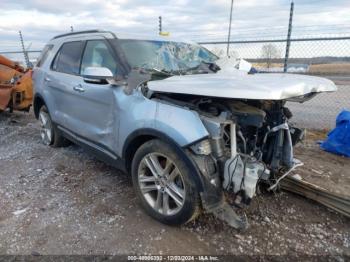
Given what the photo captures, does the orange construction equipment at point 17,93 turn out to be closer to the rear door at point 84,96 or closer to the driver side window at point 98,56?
the rear door at point 84,96

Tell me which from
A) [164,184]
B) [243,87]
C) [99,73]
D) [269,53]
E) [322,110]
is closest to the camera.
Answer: [243,87]

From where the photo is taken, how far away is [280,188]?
3.79 metres

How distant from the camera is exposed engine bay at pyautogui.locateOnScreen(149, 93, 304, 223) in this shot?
274 centimetres

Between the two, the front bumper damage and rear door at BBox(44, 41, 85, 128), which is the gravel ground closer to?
the front bumper damage

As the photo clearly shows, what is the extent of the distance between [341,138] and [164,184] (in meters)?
3.25

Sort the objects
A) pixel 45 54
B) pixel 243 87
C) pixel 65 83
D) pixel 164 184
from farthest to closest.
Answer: pixel 45 54, pixel 65 83, pixel 164 184, pixel 243 87

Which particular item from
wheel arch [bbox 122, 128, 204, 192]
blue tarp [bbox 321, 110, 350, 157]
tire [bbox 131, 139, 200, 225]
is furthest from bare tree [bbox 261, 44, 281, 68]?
tire [bbox 131, 139, 200, 225]

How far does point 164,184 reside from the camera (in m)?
3.07

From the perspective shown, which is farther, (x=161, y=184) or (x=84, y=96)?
(x=84, y=96)

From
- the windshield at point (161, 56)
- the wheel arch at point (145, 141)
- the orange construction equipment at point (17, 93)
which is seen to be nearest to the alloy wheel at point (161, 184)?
the wheel arch at point (145, 141)

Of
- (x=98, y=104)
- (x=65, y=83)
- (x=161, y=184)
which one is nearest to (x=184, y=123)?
(x=161, y=184)

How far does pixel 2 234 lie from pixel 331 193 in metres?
3.35

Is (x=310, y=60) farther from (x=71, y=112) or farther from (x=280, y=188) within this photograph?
(x=71, y=112)

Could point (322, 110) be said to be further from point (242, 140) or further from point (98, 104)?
point (98, 104)
